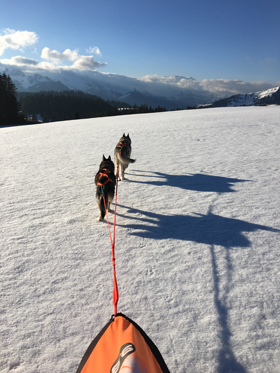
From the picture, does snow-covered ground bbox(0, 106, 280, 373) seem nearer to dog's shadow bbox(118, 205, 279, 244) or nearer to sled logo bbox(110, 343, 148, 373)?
dog's shadow bbox(118, 205, 279, 244)

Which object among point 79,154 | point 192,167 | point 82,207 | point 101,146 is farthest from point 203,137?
point 82,207

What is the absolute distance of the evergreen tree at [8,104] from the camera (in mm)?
36062

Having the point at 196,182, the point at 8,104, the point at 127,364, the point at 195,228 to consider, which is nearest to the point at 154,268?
the point at 195,228

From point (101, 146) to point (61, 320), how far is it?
26.8ft

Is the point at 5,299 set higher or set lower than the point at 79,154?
lower

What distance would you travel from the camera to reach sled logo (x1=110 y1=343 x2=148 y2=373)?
47.4 inches

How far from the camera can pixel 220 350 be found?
177 centimetres

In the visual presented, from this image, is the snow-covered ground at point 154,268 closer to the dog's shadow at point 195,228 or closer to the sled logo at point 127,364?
the dog's shadow at point 195,228

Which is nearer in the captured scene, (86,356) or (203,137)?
(86,356)

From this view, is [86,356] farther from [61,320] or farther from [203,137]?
[203,137]

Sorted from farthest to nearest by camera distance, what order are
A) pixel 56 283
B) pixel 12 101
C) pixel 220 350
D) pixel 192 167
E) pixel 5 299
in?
pixel 12 101
pixel 192 167
pixel 56 283
pixel 5 299
pixel 220 350

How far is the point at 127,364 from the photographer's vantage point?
123cm

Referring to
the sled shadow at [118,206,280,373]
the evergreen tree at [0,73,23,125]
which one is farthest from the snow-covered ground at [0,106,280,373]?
the evergreen tree at [0,73,23,125]

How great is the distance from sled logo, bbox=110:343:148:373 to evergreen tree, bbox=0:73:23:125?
43.7 meters
